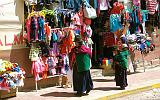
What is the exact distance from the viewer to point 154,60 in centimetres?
1880

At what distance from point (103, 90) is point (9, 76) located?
11.0 feet

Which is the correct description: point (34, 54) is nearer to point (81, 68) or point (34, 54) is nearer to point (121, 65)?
point (81, 68)

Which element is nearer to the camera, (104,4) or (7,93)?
(7,93)

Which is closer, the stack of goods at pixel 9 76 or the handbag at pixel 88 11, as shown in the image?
the stack of goods at pixel 9 76

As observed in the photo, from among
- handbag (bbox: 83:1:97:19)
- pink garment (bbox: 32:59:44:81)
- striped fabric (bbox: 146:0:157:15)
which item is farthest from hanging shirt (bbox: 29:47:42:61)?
striped fabric (bbox: 146:0:157:15)

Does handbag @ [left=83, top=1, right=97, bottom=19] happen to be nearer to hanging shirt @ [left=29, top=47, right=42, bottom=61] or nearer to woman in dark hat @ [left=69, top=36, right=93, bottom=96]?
hanging shirt @ [left=29, top=47, right=42, bottom=61]

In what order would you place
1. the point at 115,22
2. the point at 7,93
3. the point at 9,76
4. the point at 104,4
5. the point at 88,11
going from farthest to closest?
the point at 104,4
the point at 115,22
the point at 88,11
the point at 7,93
the point at 9,76

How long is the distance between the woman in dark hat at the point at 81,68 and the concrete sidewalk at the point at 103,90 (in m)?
0.26

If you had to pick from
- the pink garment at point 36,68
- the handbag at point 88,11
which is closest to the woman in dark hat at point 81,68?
the pink garment at point 36,68

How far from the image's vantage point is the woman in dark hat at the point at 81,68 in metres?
11.7

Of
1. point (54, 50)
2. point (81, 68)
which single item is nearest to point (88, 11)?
point (54, 50)

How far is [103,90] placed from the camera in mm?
12867

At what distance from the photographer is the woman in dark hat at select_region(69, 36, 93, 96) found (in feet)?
38.4

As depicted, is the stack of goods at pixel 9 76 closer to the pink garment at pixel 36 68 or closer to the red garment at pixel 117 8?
the pink garment at pixel 36 68
